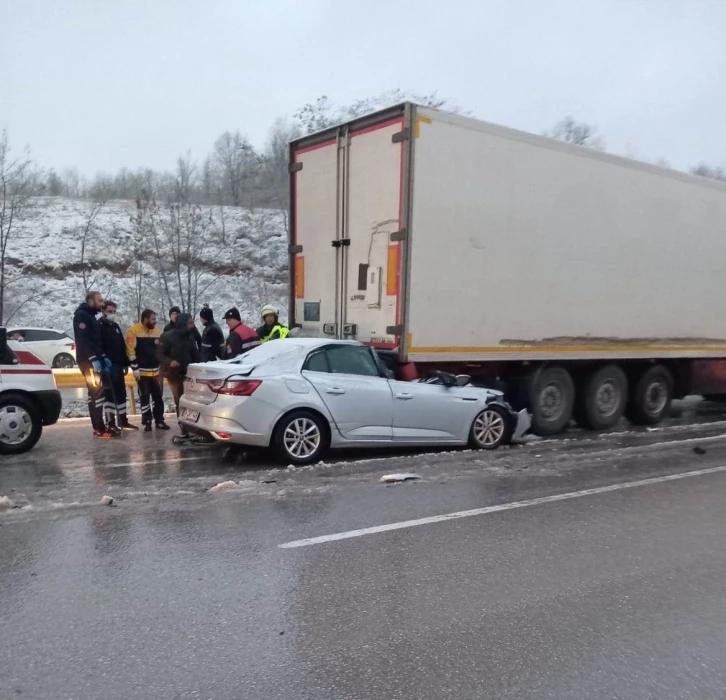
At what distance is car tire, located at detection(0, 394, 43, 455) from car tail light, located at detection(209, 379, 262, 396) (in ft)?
8.26

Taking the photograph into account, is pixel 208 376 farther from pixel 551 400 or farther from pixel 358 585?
pixel 551 400

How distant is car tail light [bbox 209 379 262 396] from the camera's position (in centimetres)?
781

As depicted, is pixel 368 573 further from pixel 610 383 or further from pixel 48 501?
pixel 610 383

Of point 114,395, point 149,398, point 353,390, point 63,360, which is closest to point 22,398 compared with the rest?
point 114,395

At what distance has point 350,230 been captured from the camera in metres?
9.53

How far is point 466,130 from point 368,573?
20.0 feet

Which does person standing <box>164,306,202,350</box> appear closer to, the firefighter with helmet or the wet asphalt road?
the firefighter with helmet

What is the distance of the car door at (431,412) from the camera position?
8.63 m

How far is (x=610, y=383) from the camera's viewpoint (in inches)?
457

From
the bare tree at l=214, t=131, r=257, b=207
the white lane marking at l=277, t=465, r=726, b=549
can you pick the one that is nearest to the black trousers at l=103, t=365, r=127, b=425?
the white lane marking at l=277, t=465, r=726, b=549

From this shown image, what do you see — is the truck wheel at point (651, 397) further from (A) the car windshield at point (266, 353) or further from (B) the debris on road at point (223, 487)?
(B) the debris on road at point (223, 487)

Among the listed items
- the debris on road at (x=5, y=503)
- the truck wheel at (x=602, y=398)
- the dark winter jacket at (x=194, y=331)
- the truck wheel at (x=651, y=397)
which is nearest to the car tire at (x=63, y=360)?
the dark winter jacket at (x=194, y=331)

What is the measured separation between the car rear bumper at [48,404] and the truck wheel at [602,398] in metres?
7.42

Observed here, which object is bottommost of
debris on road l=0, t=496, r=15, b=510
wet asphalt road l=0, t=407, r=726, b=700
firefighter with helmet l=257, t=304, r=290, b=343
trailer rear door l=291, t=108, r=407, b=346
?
wet asphalt road l=0, t=407, r=726, b=700
